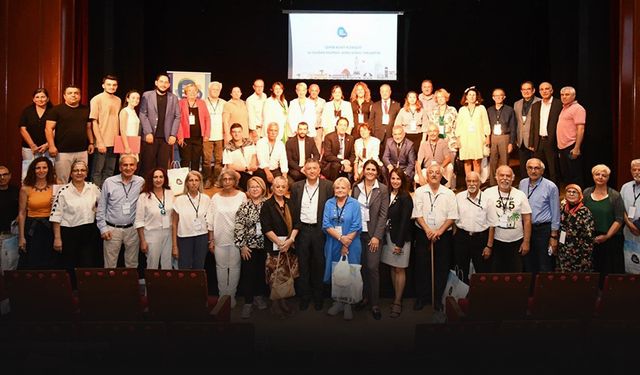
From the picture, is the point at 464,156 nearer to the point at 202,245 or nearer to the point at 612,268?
the point at 612,268

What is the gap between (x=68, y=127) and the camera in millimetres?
7152

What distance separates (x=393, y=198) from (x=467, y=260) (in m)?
0.90

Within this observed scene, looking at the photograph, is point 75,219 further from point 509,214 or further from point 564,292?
point 564,292

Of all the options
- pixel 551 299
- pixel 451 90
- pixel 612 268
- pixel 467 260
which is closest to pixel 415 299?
pixel 467 260

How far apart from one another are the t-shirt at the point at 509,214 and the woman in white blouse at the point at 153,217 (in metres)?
2.97

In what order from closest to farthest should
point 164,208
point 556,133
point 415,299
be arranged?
point 164,208 < point 415,299 < point 556,133

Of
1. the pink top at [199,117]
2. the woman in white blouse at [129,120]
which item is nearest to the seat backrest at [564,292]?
the woman in white blouse at [129,120]

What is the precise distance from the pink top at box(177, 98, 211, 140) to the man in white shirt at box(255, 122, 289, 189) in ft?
2.83

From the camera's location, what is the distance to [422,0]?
11508 mm

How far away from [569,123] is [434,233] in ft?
9.21

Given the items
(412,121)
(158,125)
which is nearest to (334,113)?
(412,121)

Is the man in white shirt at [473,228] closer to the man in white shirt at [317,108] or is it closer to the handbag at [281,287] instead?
the handbag at [281,287]

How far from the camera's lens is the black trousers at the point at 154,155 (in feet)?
26.5

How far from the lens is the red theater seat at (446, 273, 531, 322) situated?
4.34 meters
